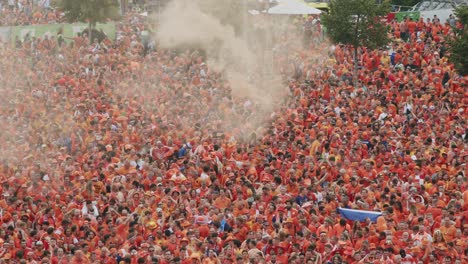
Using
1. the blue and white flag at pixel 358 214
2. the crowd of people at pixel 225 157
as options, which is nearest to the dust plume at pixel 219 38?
the crowd of people at pixel 225 157

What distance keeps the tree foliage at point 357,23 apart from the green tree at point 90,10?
746cm

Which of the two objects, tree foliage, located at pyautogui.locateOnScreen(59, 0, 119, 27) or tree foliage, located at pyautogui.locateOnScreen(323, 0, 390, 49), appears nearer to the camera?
tree foliage, located at pyautogui.locateOnScreen(323, 0, 390, 49)

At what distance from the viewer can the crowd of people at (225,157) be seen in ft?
57.3

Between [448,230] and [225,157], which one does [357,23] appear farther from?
[448,230]

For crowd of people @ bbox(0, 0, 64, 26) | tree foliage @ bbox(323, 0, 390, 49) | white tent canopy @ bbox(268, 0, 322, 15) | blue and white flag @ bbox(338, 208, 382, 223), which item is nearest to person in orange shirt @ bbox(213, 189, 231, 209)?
blue and white flag @ bbox(338, 208, 382, 223)

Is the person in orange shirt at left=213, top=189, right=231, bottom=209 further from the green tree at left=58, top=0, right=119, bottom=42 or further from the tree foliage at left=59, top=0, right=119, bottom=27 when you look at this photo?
the tree foliage at left=59, top=0, right=119, bottom=27

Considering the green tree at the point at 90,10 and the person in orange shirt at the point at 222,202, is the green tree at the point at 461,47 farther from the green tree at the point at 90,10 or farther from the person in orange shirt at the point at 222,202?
the green tree at the point at 90,10

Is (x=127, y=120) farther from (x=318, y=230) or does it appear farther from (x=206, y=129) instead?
(x=318, y=230)

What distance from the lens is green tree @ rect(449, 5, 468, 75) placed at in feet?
92.5

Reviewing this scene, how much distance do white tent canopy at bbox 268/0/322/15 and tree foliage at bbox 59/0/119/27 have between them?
17.4 feet

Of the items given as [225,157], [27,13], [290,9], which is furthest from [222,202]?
[27,13]

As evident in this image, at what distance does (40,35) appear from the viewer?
33781mm

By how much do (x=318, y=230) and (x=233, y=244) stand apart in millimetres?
1335

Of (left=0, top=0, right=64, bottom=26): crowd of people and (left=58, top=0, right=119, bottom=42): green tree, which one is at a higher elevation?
(left=58, top=0, right=119, bottom=42): green tree
